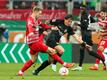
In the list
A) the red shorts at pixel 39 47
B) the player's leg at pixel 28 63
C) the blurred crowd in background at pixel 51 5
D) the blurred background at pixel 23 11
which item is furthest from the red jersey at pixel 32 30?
the blurred crowd in background at pixel 51 5

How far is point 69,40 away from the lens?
3259cm

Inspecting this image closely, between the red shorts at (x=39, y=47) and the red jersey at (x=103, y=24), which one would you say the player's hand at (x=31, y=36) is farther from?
the red jersey at (x=103, y=24)

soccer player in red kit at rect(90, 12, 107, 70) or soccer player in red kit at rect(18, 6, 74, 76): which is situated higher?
soccer player in red kit at rect(18, 6, 74, 76)

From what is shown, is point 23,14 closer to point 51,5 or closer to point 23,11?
point 23,11

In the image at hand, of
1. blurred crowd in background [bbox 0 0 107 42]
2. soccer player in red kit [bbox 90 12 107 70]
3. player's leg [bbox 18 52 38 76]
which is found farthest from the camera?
blurred crowd in background [bbox 0 0 107 42]

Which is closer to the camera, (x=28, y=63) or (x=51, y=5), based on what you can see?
(x=28, y=63)

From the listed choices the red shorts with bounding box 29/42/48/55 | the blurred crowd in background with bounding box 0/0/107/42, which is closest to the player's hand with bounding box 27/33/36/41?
the red shorts with bounding box 29/42/48/55

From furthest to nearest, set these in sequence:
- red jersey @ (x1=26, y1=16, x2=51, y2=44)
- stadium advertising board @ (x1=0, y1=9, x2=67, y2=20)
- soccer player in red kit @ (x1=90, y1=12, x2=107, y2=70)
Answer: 1. stadium advertising board @ (x1=0, y1=9, x2=67, y2=20)
2. soccer player in red kit @ (x1=90, y1=12, x2=107, y2=70)
3. red jersey @ (x1=26, y1=16, x2=51, y2=44)

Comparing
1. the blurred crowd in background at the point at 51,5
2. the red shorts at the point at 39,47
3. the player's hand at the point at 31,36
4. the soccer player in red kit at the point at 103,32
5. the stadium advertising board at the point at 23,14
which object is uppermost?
the player's hand at the point at 31,36

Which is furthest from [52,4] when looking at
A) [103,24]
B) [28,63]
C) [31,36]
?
[31,36]

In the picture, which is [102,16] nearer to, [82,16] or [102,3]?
[82,16]

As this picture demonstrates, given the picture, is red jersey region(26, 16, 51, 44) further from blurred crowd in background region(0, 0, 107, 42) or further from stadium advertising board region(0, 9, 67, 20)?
stadium advertising board region(0, 9, 67, 20)

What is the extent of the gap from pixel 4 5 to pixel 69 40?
6.10 meters

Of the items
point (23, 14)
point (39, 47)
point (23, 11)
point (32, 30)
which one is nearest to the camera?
point (32, 30)
